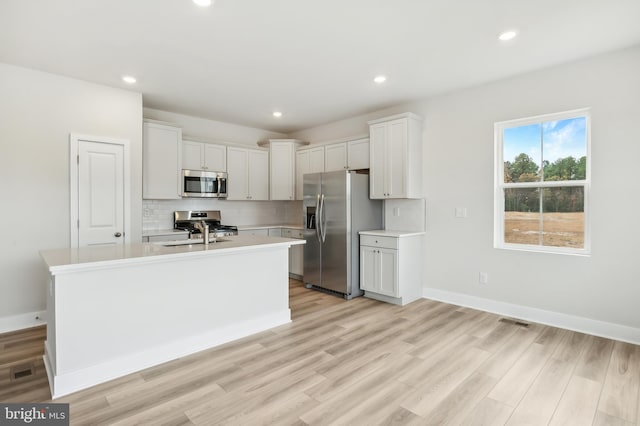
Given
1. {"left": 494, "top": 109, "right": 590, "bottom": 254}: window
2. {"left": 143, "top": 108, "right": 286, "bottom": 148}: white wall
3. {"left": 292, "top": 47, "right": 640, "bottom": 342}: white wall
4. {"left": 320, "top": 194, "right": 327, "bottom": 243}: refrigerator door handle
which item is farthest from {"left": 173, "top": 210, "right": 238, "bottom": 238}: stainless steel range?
{"left": 494, "top": 109, "right": 590, "bottom": 254}: window

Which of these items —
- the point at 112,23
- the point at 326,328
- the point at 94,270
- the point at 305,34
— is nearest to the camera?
the point at 94,270

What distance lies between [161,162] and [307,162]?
2.34 metres

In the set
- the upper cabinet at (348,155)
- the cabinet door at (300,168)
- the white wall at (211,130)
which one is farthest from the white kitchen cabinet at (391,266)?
the white wall at (211,130)

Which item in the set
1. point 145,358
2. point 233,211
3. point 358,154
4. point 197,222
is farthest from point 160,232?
point 358,154

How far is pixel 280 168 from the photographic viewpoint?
19.7 feet

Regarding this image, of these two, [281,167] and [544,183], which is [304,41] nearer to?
[544,183]

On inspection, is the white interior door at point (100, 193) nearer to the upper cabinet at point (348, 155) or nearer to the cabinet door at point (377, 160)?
the upper cabinet at point (348, 155)

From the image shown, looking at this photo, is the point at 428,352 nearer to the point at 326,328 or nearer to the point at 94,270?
the point at 326,328

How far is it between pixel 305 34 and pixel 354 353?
271cm

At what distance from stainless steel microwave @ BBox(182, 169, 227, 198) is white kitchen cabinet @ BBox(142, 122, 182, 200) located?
134 millimetres

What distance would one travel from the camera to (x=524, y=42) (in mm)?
2895

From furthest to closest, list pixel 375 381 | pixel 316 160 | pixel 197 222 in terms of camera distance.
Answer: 1. pixel 316 160
2. pixel 197 222
3. pixel 375 381

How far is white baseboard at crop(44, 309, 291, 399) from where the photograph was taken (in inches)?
88.3

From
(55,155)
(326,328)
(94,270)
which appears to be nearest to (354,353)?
(326,328)
